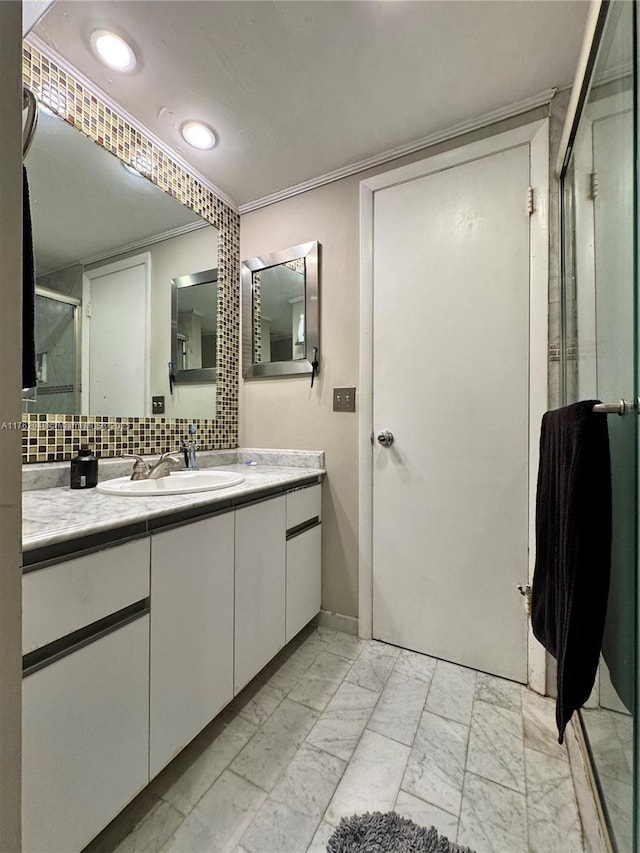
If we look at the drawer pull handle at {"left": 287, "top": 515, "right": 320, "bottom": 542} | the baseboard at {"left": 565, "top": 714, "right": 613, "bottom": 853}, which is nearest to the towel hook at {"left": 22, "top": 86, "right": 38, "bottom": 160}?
the drawer pull handle at {"left": 287, "top": 515, "right": 320, "bottom": 542}

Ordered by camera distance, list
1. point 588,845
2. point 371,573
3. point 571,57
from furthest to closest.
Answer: point 371,573 → point 571,57 → point 588,845

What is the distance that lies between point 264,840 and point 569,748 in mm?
930

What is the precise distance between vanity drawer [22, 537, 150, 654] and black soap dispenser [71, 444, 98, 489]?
482 millimetres

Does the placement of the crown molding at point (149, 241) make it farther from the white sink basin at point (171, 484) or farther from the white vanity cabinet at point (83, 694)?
the white vanity cabinet at point (83, 694)

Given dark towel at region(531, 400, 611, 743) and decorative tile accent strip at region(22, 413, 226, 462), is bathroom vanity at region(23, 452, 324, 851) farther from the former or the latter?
dark towel at region(531, 400, 611, 743)

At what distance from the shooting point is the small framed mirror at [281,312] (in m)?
1.79

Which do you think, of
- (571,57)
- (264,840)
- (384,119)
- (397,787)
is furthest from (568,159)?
(264,840)

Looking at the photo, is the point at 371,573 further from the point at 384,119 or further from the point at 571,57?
the point at 571,57

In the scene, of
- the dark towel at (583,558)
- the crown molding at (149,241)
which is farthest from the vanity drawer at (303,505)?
the crown molding at (149,241)

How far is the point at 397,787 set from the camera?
968mm

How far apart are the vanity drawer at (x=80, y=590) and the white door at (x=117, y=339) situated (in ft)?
2.50

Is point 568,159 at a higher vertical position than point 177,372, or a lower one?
higher

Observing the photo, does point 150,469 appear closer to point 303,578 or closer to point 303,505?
point 303,505

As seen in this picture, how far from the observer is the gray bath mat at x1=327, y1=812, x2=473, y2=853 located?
2.65 feet
